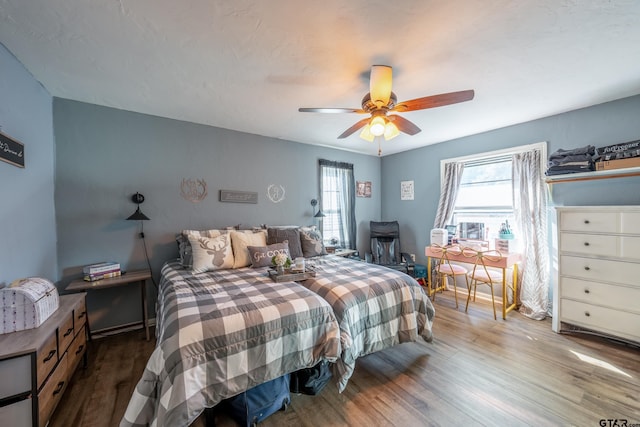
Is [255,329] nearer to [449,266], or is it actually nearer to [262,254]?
[262,254]

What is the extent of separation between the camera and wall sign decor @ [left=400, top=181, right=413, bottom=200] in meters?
4.46

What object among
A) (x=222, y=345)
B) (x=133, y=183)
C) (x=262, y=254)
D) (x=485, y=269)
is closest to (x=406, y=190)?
(x=485, y=269)

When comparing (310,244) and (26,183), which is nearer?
(26,183)

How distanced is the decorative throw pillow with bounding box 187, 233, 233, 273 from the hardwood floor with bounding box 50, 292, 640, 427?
92cm

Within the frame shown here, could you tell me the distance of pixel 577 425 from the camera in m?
1.43

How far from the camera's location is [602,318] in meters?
2.28

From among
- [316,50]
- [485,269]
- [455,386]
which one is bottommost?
[455,386]

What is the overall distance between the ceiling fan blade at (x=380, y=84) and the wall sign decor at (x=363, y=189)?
2.77 metres

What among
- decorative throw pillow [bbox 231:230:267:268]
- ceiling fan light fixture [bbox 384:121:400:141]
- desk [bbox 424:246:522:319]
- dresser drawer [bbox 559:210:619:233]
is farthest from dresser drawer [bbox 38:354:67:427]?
dresser drawer [bbox 559:210:619:233]

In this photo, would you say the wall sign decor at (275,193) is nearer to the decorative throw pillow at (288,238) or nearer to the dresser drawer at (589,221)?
the decorative throw pillow at (288,238)

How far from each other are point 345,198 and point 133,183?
3094 millimetres

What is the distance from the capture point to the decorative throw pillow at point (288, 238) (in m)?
2.88

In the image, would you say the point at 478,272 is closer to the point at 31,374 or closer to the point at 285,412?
the point at 285,412

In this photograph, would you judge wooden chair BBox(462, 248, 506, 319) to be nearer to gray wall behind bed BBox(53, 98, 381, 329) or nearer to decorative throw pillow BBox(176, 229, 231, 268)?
gray wall behind bed BBox(53, 98, 381, 329)
